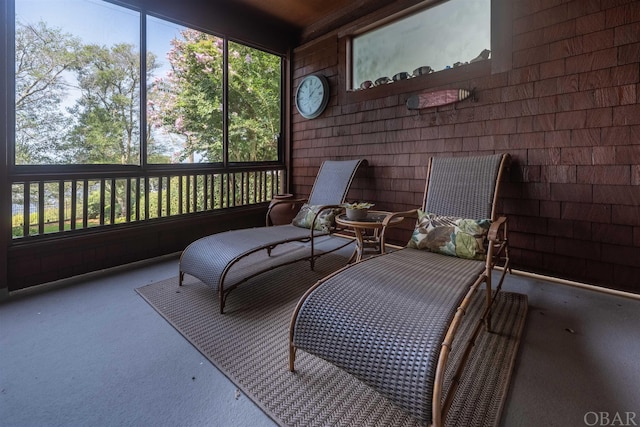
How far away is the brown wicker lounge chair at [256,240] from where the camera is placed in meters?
2.43

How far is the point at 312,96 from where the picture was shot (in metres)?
4.84

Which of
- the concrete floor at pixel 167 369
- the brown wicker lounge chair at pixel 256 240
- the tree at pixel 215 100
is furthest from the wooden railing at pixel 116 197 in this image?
the brown wicker lounge chair at pixel 256 240

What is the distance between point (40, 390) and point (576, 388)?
259cm

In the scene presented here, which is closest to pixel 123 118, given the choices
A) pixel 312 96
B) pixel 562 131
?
pixel 312 96

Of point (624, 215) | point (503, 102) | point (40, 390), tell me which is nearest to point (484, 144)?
point (503, 102)

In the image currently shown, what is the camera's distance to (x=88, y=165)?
10.7ft

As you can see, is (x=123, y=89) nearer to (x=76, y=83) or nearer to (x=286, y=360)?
(x=76, y=83)

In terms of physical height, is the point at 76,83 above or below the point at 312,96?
below

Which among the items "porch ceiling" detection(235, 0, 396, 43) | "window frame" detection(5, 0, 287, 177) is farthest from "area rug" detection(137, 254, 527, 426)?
"porch ceiling" detection(235, 0, 396, 43)

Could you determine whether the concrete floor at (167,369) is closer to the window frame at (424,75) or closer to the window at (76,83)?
the window at (76,83)

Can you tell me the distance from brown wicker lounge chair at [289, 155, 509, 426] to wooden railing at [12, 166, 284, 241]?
9.15ft


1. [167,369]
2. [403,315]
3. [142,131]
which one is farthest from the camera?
[142,131]

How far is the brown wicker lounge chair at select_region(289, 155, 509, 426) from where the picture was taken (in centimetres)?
122

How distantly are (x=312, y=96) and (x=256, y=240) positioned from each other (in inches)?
114
